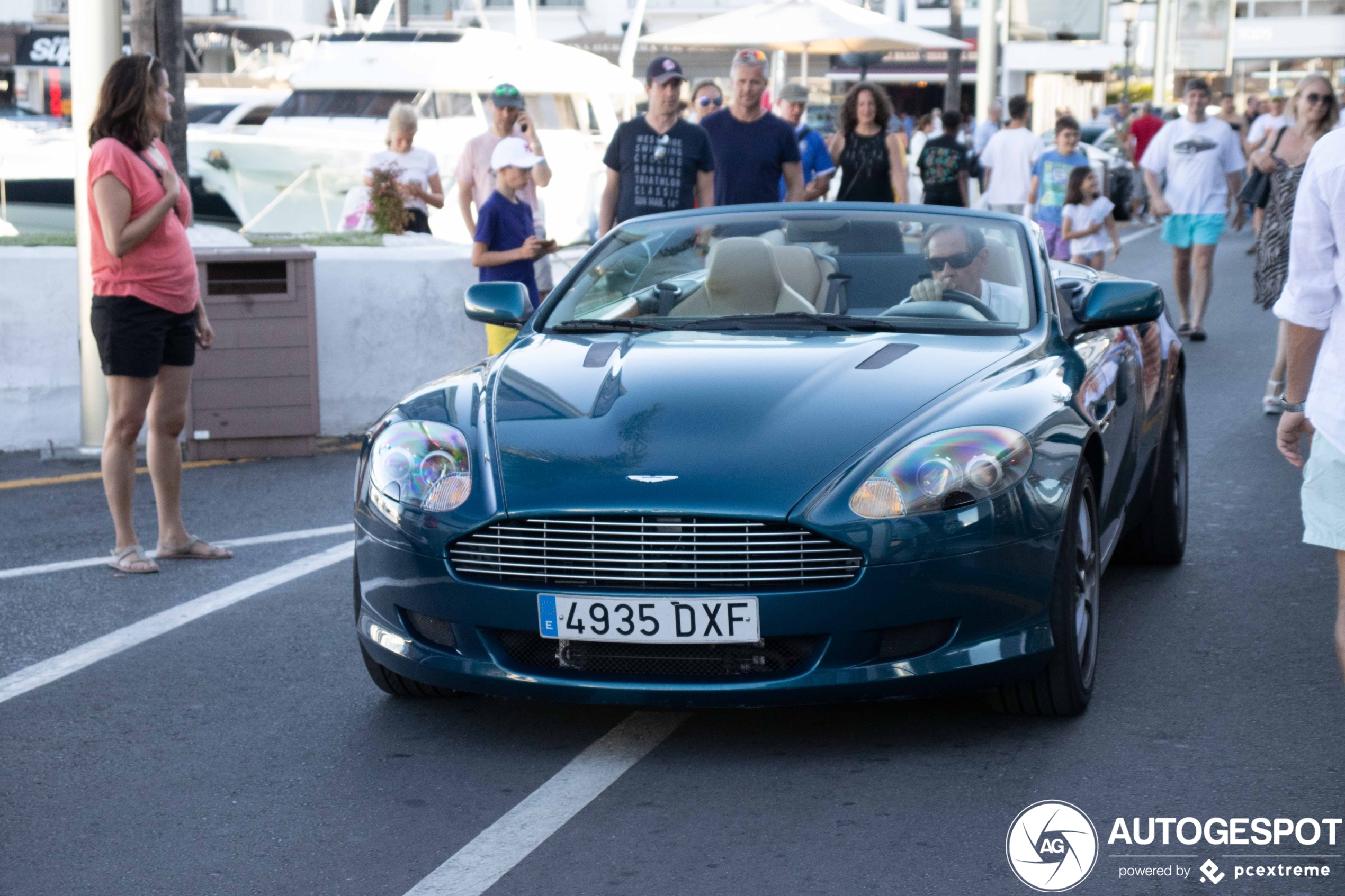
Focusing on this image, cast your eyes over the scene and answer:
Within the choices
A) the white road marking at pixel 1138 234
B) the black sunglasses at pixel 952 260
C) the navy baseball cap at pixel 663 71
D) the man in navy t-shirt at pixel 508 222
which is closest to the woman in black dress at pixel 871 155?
the navy baseball cap at pixel 663 71

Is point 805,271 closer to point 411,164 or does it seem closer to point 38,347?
point 38,347

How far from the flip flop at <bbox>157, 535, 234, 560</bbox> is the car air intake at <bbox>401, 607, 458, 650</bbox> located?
2430 millimetres

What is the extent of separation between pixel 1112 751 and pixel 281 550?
3.47m

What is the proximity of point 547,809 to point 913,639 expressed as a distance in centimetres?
89

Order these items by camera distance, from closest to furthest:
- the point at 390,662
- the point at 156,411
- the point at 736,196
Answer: the point at 390,662 → the point at 156,411 → the point at 736,196

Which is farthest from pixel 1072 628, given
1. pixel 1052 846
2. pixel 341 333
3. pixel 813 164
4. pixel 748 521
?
pixel 813 164

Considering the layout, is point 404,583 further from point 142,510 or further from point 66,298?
point 66,298

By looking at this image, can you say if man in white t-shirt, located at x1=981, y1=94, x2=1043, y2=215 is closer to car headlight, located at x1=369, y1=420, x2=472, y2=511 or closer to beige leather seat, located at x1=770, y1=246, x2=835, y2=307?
beige leather seat, located at x1=770, y1=246, x2=835, y2=307

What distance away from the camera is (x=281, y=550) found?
21.4ft

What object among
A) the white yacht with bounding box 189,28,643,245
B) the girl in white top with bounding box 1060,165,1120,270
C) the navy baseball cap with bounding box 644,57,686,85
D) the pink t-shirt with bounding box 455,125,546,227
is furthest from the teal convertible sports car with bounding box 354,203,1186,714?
the white yacht with bounding box 189,28,643,245

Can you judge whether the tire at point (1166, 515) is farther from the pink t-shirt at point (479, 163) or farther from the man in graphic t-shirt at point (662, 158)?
the pink t-shirt at point (479, 163)

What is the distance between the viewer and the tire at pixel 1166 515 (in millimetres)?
5863

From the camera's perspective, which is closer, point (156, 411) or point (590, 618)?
point (590, 618)

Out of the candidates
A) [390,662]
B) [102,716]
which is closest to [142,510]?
[102,716]
